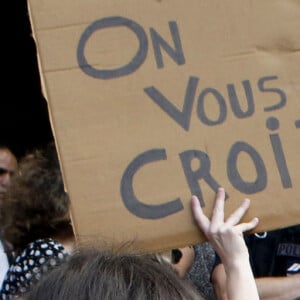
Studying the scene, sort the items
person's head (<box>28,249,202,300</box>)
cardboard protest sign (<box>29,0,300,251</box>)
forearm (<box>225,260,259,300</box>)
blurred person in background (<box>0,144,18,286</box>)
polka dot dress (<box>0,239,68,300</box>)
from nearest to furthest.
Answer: person's head (<box>28,249,202,300</box>)
forearm (<box>225,260,259,300</box>)
cardboard protest sign (<box>29,0,300,251</box>)
polka dot dress (<box>0,239,68,300</box>)
blurred person in background (<box>0,144,18,286</box>)

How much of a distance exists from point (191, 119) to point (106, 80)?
0.63ft

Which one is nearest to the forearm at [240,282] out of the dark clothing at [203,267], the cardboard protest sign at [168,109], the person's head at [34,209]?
the cardboard protest sign at [168,109]

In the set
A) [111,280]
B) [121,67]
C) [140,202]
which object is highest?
[121,67]

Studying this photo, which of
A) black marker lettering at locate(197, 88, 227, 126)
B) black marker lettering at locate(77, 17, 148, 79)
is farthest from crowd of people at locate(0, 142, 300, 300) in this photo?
black marker lettering at locate(77, 17, 148, 79)

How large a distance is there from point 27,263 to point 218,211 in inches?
25.6

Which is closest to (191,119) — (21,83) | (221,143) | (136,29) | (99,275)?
(221,143)

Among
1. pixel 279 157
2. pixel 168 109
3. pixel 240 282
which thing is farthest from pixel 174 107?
pixel 240 282

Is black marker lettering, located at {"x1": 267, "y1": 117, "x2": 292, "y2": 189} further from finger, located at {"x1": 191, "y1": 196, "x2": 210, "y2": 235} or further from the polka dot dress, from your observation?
the polka dot dress

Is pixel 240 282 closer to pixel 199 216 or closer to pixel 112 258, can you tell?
pixel 199 216

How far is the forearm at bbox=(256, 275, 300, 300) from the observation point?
2391 mm

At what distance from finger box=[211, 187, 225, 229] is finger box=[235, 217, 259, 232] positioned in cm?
4

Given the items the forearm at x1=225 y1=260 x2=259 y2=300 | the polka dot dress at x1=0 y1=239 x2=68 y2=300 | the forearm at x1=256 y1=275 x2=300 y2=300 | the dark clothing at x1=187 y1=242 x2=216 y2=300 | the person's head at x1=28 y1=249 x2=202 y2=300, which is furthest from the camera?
the dark clothing at x1=187 y1=242 x2=216 y2=300

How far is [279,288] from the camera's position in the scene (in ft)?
7.84

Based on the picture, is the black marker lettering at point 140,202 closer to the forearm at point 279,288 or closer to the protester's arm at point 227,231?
the protester's arm at point 227,231
